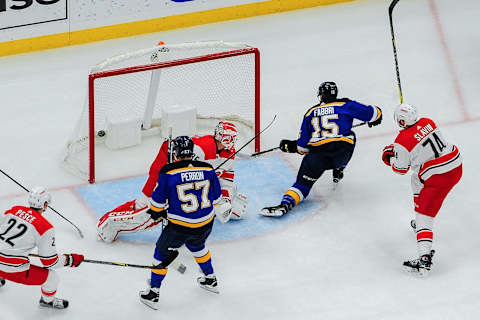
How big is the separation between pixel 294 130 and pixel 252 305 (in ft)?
7.82

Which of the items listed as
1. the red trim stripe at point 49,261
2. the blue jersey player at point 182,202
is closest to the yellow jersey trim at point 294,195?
the blue jersey player at point 182,202

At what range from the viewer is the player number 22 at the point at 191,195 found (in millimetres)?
7293

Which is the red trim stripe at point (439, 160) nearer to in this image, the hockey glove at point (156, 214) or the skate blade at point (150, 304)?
the hockey glove at point (156, 214)

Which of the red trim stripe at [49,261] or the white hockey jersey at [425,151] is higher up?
the white hockey jersey at [425,151]

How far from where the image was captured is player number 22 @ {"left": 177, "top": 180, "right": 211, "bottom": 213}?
7.29 m

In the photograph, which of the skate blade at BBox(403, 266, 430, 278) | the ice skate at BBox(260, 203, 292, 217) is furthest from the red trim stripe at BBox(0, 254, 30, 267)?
the skate blade at BBox(403, 266, 430, 278)

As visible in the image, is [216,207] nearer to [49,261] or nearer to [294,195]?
[294,195]

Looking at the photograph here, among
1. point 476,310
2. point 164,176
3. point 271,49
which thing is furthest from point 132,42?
point 476,310

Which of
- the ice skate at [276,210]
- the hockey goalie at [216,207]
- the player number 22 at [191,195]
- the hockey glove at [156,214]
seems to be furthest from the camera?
the ice skate at [276,210]

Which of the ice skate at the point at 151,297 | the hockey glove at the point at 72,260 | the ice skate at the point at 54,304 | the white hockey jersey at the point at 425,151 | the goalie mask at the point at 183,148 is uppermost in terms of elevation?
the goalie mask at the point at 183,148

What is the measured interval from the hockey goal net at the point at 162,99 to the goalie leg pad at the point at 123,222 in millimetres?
817

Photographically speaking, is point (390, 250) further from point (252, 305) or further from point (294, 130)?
point (294, 130)

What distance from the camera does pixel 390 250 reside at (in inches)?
326

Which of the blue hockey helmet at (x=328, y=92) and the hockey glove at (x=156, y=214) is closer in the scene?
the hockey glove at (x=156, y=214)
